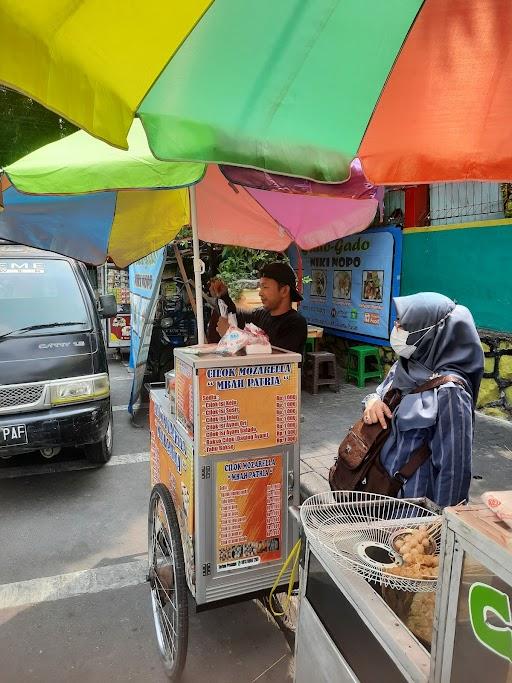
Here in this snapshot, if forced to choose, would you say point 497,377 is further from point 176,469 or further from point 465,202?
point 176,469

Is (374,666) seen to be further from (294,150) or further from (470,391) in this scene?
(294,150)

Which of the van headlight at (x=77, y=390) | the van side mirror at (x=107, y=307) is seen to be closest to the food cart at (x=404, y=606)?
the van headlight at (x=77, y=390)

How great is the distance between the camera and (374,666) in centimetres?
127

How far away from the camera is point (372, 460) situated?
2154mm

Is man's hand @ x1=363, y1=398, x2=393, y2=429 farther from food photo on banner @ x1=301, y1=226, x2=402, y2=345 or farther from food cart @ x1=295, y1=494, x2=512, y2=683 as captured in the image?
food photo on banner @ x1=301, y1=226, x2=402, y2=345

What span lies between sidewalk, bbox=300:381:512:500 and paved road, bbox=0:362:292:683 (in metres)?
1.01

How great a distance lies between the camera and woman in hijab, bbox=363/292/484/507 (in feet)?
6.45

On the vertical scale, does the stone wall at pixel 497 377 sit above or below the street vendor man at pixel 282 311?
below

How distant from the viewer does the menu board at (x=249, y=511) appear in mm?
2289

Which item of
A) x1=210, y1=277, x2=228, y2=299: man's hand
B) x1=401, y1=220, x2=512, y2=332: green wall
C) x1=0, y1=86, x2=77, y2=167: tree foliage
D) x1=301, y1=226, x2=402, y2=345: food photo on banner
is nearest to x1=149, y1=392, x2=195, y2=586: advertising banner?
x1=210, y1=277, x2=228, y2=299: man's hand

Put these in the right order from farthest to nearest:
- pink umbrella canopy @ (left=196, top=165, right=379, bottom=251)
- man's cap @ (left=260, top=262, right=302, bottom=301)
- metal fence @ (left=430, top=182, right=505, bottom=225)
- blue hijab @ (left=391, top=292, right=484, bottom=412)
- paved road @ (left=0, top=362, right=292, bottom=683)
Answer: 1. metal fence @ (left=430, top=182, right=505, bottom=225)
2. pink umbrella canopy @ (left=196, top=165, right=379, bottom=251)
3. man's cap @ (left=260, top=262, right=302, bottom=301)
4. paved road @ (left=0, top=362, right=292, bottom=683)
5. blue hijab @ (left=391, top=292, right=484, bottom=412)

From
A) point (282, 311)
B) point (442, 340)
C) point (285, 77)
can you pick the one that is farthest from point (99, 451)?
point (285, 77)

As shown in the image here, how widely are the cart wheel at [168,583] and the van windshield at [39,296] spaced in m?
2.61

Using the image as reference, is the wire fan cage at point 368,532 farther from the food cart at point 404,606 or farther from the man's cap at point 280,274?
the man's cap at point 280,274
